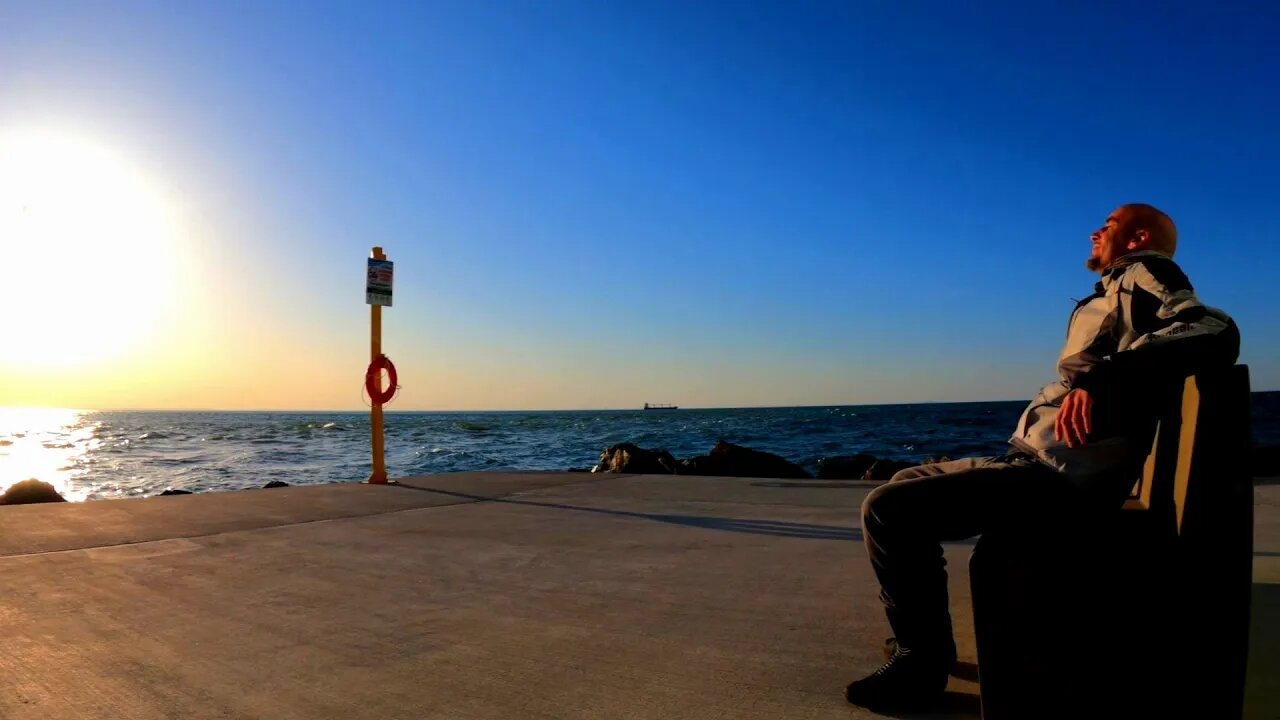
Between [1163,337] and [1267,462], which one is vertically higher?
[1163,337]

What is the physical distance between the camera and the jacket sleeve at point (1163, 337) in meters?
1.66

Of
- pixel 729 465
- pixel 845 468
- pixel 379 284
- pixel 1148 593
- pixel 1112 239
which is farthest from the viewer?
pixel 845 468

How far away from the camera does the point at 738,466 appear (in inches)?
504

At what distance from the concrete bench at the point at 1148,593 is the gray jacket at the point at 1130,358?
0.06 metres

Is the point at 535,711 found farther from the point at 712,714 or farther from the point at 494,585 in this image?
the point at 494,585

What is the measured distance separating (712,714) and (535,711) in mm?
465

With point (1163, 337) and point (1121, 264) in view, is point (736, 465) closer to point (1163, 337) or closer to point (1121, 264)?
point (1121, 264)

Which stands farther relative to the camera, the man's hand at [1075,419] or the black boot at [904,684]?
the black boot at [904,684]

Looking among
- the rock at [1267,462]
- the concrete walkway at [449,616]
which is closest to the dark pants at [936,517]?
→ the concrete walkway at [449,616]

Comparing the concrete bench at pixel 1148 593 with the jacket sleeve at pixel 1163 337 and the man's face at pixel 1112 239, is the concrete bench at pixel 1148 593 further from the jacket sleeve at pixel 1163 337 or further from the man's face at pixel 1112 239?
the man's face at pixel 1112 239

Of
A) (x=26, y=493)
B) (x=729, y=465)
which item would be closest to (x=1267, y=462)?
(x=729, y=465)

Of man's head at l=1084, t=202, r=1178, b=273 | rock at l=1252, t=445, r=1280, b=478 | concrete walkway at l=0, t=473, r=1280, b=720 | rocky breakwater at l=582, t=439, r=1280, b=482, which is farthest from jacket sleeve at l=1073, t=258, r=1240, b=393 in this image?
rock at l=1252, t=445, r=1280, b=478

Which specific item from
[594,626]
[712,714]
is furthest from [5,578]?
[712,714]

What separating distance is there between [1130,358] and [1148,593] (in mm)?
510
